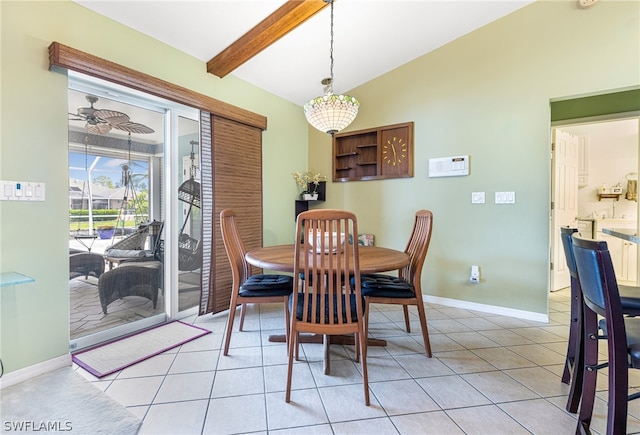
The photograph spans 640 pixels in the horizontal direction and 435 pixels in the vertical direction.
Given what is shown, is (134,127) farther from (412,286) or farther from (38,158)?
(412,286)

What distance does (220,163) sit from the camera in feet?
9.62

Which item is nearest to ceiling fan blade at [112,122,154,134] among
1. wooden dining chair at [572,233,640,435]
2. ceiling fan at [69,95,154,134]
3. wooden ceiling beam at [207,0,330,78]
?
ceiling fan at [69,95,154,134]

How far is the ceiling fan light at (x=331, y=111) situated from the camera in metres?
2.23

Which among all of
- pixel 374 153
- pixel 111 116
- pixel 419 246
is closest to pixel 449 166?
pixel 374 153

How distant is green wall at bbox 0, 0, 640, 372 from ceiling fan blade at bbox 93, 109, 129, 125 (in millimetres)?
354

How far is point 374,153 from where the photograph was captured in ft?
12.4

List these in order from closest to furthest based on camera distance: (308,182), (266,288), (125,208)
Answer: (266,288), (125,208), (308,182)

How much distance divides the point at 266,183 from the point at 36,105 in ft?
7.04

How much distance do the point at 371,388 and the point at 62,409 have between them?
5.66 ft

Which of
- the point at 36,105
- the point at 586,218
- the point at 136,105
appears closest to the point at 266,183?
the point at 136,105

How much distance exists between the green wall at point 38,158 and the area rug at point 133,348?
212mm

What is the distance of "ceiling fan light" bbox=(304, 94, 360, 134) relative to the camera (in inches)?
88.0

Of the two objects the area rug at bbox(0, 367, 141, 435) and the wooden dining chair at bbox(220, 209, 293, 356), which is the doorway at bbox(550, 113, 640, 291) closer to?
the wooden dining chair at bbox(220, 209, 293, 356)

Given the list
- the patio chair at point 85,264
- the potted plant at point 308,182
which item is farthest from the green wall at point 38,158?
the potted plant at point 308,182
